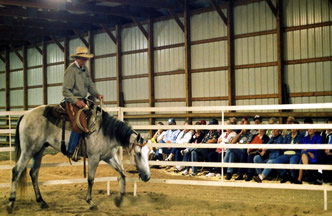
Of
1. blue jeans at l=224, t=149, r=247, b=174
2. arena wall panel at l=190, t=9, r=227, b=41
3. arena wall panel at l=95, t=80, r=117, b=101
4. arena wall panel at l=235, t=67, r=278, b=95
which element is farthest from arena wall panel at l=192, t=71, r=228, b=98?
blue jeans at l=224, t=149, r=247, b=174

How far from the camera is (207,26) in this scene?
12.5m

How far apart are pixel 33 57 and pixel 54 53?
1881mm

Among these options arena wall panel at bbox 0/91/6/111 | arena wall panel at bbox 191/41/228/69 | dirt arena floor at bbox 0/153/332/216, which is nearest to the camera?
dirt arena floor at bbox 0/153/332/216

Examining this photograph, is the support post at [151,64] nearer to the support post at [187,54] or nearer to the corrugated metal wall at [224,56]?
the corrugated metal wall at [224,56]

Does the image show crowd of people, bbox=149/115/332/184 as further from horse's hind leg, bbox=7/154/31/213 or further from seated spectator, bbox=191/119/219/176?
horse's hind leg, bbox=7/154/31/213

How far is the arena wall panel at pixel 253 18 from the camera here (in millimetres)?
10982

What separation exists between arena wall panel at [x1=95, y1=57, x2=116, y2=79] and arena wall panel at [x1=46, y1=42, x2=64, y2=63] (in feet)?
8.30

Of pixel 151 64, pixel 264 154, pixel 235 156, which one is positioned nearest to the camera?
pixel 264 154

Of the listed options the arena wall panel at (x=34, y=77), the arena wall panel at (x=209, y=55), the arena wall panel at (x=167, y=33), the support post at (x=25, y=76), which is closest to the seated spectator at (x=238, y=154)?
the arena wall panel at (x=209, y=55)

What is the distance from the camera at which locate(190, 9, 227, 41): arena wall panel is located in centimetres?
1215

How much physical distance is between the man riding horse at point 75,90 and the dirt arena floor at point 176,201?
90 cm

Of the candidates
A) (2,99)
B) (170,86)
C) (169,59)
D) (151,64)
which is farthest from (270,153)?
(2,99)

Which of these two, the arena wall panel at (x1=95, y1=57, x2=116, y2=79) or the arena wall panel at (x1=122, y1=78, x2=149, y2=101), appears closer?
the arena wall panel at (x1=122, y1=78, x2=149, y2=101)

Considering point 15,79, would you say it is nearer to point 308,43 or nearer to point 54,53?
point 54,53
